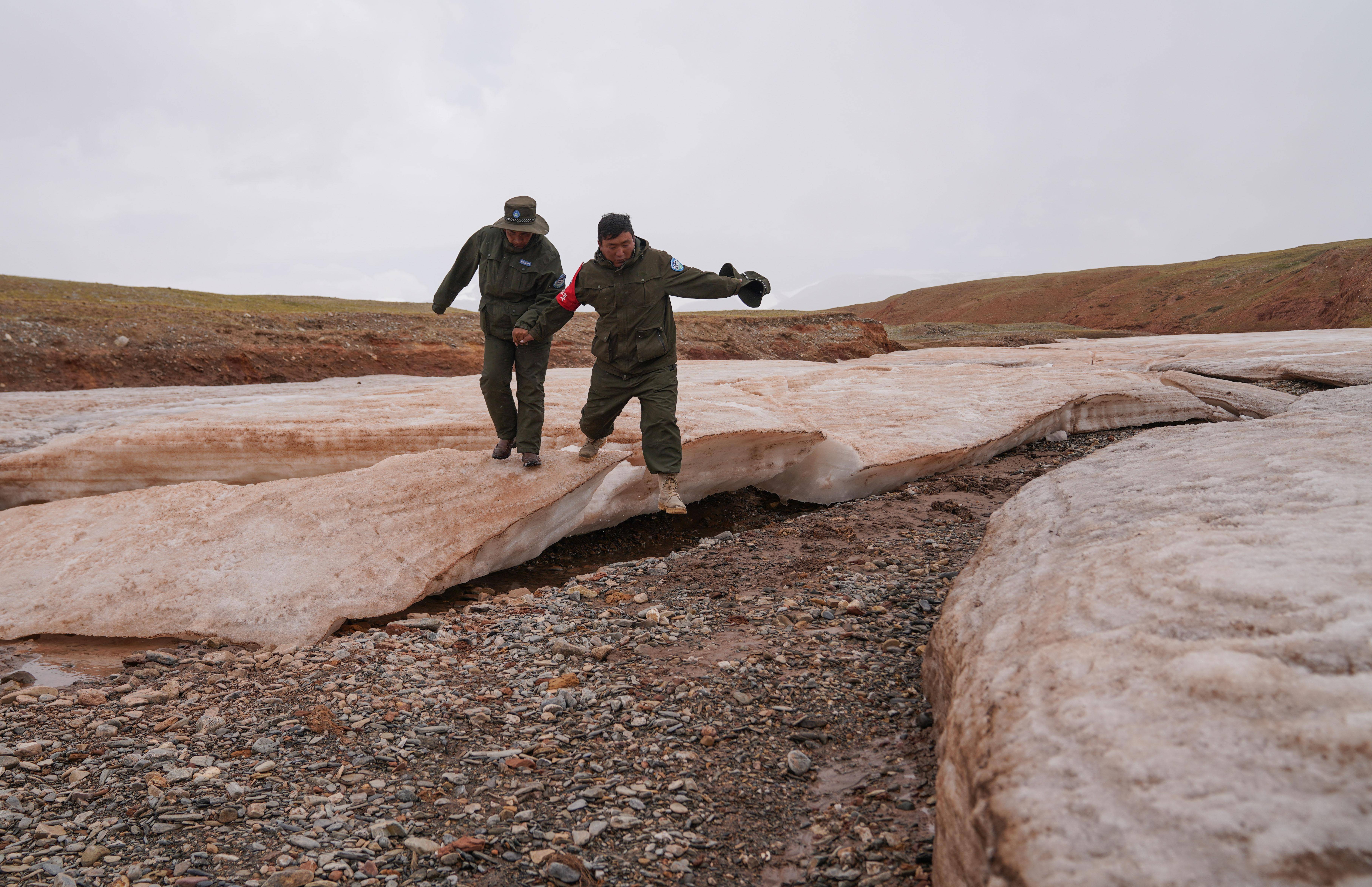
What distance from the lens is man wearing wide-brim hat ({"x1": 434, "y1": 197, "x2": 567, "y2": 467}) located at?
6.12 m

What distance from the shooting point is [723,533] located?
7.07 meters

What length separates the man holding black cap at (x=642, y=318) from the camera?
5844mm

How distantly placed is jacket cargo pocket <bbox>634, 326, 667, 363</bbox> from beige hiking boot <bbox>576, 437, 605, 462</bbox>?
1.04 meters

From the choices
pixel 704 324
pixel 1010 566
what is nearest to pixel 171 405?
pixel 1010 566

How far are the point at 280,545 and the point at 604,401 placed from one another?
2.58m

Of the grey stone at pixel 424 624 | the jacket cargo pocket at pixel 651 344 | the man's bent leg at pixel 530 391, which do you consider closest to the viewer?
the grey stone at pixel 424 624

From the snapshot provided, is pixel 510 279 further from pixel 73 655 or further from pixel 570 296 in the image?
pixel 73 655

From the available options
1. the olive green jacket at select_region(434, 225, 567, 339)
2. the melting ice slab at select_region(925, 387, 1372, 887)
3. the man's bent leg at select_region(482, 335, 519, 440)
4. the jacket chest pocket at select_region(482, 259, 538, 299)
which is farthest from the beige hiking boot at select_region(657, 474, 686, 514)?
the melting ice slab at select_region(925, 387, 1372, 887)

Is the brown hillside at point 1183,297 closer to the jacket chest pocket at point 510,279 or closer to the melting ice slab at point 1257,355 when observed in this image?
the melting ice slab at point 1257,355

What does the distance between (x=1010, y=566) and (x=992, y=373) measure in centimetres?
855

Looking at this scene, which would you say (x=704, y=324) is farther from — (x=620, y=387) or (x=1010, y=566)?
(x=1010, y=566)

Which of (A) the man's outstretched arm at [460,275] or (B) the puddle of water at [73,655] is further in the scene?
(A) the man's outstretched arm at [460,275]

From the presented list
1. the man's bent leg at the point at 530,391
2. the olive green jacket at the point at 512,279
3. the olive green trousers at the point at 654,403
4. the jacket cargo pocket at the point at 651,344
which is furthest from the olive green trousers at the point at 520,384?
the jacket cargo pocket at the point at 651,344

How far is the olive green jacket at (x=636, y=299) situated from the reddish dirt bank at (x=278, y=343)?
12.8 m
